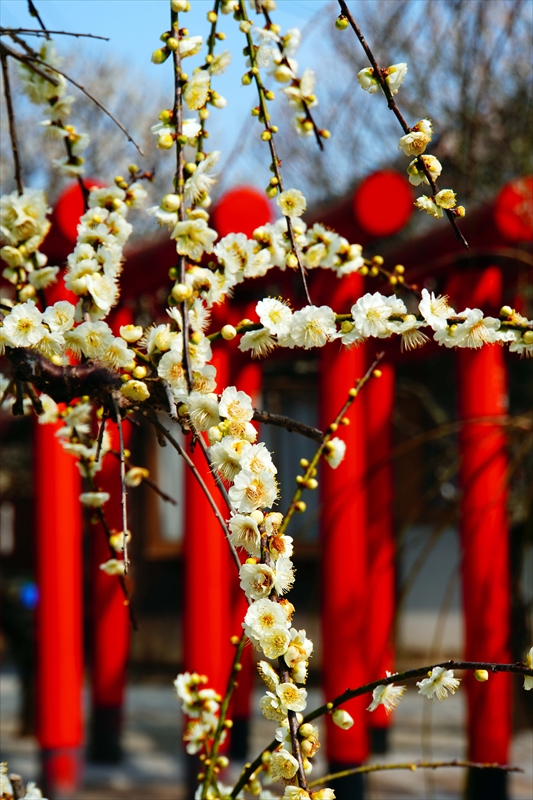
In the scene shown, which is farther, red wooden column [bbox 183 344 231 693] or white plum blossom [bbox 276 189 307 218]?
red wooden column [bbox 183 344 231 693]

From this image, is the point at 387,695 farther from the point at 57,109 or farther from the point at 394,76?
the point at 57,109

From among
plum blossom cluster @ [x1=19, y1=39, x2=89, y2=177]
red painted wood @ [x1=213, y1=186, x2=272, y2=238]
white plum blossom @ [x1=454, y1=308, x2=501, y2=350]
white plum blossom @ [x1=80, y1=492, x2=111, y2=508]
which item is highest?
red painted wood @ [x1=213, y1=186, x2=272, y2=238]

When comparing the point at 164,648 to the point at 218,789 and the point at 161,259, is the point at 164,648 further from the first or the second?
the point at 218,789

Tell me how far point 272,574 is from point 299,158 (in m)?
9.48

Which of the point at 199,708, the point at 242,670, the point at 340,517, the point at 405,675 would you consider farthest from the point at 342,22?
the point at 242,670

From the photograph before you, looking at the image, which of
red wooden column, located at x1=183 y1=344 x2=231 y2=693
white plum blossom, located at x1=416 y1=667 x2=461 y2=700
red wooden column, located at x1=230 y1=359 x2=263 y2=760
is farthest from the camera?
red wooden column, located at x1=230 y1=359 x2=263 y2=760

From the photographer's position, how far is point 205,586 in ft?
13.0

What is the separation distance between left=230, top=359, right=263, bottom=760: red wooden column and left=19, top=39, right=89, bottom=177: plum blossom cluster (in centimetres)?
280

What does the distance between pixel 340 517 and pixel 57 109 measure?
8.21ft

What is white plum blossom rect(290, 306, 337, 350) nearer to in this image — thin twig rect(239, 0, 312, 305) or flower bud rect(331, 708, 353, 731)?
thin twig rect(239, 0, 312, 305)

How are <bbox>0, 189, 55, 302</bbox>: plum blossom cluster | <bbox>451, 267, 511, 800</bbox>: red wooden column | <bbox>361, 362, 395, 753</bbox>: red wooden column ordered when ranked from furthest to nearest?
<bbox>361, 362, 395, 753</bbox>: red wooden column < <bbox>451, 267, 511, 800</bbox>: red wooden column < <bbox>0, 189, 55, 302</bbox>: plum blossom cluster

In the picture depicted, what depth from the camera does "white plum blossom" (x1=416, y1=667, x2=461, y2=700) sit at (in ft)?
3.44

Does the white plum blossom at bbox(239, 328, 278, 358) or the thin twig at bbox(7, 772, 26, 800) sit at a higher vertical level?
the white plum blossom at bbox(239, 328, 278, 358)

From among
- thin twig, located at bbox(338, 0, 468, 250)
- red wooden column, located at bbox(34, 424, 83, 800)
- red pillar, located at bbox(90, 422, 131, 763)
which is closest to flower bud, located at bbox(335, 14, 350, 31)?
thin twig, located at bbox(338, 0, 468, 250)
